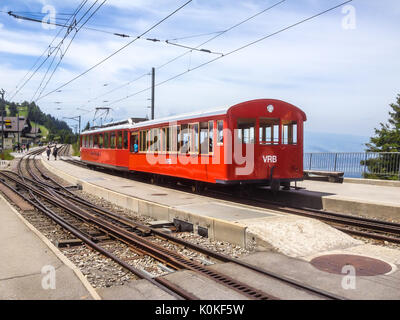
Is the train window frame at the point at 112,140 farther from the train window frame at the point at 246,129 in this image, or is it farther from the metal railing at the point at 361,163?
→ the train window frame at the point at 246,129

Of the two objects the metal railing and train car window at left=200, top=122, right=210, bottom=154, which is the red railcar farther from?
the metal railing

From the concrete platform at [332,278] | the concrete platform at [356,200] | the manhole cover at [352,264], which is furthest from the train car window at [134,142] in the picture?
the manhole cover at [352,264]

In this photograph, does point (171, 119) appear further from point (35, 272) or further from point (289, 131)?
point (35, 272)

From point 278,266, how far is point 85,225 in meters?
5.85

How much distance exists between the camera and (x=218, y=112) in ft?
37.4

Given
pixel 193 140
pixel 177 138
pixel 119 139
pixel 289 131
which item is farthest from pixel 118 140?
pixel 289 131

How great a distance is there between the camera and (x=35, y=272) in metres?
5.49

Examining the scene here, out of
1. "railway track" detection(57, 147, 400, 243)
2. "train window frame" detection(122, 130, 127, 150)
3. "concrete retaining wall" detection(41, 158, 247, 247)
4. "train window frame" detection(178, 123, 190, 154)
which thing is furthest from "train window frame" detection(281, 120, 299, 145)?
"train window frame" detection(122, 130, 127, 150)

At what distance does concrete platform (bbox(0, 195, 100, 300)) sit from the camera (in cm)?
459

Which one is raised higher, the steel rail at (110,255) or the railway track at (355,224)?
the railway track at (355,224)

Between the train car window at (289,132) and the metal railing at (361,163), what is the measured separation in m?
4.90

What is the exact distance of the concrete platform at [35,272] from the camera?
459 cm
